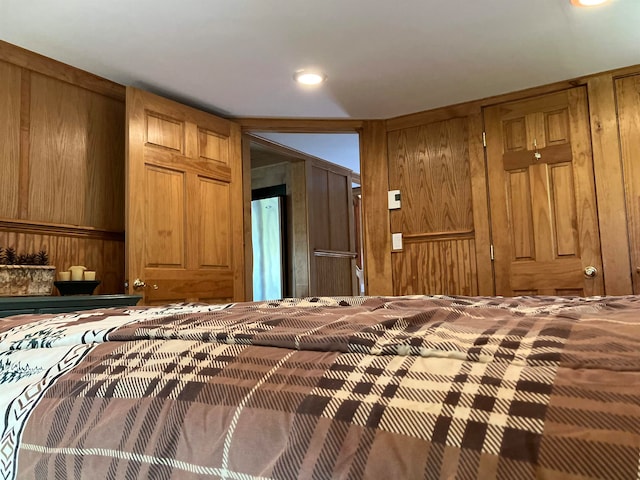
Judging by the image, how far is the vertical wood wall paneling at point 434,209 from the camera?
345cm

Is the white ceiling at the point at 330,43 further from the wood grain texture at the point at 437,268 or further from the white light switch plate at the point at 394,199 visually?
the wood grain texture at the point at 437,268

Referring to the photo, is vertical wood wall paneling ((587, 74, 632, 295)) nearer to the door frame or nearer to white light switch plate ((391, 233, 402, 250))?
white light switch plate ((391, 233, 402, 250))

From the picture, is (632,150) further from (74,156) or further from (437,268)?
(74,156)

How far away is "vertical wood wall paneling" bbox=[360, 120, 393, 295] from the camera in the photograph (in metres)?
3.70

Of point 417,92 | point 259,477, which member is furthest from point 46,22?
point 259,477

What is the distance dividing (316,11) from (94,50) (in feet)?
3.77

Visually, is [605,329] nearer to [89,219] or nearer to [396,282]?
[89,219]

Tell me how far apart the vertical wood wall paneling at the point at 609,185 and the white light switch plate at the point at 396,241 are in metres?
1.25

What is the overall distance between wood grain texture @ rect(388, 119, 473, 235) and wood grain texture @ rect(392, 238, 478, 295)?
0.12 m

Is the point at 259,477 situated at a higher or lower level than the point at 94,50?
lower

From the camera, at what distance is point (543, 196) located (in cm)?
320

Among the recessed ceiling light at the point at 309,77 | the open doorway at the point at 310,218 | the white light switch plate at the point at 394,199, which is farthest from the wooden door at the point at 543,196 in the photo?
the open doorway at the point at 310,218

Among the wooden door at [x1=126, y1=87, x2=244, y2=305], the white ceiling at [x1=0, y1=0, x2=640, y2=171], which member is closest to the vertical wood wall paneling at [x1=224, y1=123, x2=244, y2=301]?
the wooden door at [x1=126, y1=87, x2=244, y2=305]

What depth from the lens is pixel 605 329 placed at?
1.79ft
